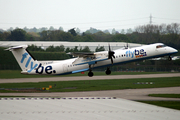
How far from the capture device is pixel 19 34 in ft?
507

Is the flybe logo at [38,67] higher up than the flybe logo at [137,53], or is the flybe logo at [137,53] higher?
the flybe logo at [137,53]

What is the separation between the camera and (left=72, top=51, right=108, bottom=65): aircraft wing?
4075 cm

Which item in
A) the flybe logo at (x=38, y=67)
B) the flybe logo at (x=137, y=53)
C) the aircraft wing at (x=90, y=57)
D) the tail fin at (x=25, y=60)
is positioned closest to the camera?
the flybe logo at (x=137, y=53)

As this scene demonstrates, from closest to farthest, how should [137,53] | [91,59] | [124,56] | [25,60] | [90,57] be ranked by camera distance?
[137,53], [124,56], [91,59], [90,57], [25,60]

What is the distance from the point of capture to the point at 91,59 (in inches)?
1640

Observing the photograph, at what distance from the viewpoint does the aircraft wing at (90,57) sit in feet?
134

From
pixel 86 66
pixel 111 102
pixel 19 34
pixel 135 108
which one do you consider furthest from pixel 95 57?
pixel 19 34

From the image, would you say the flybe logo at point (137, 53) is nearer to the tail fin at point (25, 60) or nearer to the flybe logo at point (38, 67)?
the flybe logo at point (38, 67)

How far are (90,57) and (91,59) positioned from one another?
0.40 meters

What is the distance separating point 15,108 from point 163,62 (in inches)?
3045

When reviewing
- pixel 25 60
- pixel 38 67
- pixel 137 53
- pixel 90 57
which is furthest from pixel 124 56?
pixel 25 60

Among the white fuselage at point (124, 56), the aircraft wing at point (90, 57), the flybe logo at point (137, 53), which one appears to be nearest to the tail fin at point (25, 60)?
the white fuselage at point (124, 56)

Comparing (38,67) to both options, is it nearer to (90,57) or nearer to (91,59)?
(90,57)

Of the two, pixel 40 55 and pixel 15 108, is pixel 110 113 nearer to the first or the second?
pixel 15 108
